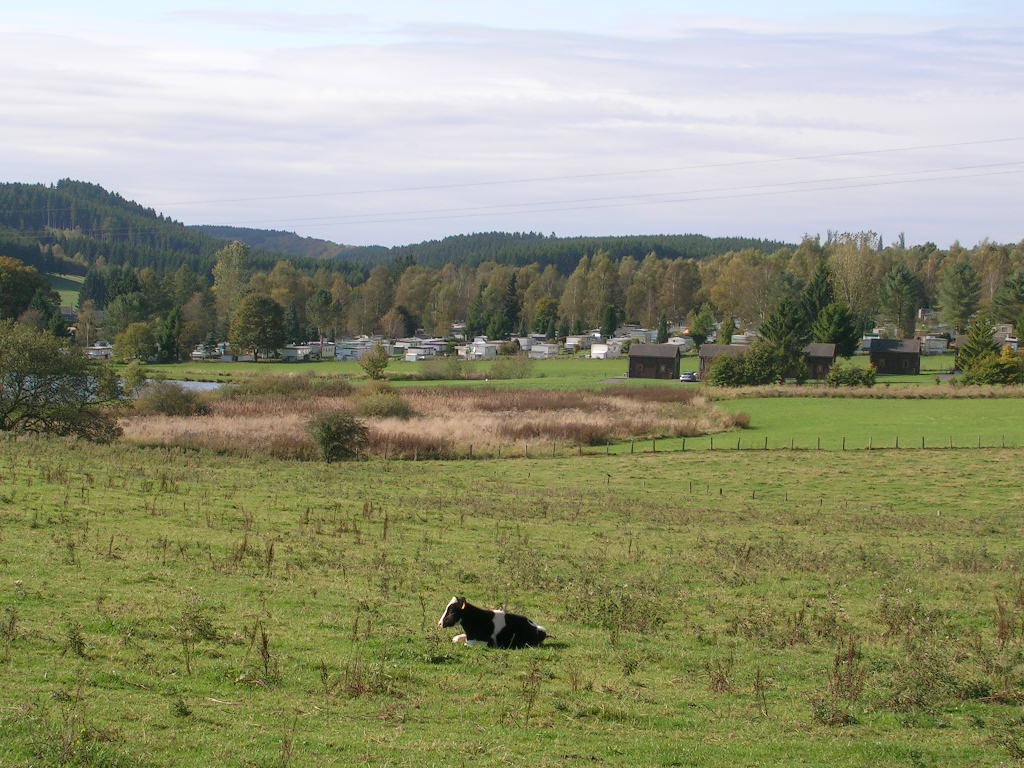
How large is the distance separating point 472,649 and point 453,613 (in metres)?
0.61

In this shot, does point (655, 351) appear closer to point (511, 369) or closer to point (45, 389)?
point (511, 369)

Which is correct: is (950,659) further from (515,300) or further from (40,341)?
(515,300)

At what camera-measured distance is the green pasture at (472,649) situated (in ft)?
30.6

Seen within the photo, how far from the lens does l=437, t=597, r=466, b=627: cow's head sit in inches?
514

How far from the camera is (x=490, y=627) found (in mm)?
13000

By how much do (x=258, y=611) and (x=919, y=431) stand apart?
1982 inches

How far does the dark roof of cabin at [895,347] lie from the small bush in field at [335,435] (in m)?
76.2

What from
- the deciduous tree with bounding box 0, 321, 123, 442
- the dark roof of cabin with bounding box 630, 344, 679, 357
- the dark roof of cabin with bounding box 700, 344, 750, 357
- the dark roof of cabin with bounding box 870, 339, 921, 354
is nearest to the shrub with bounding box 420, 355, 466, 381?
the dark roof of cabin with bounding box 630, 344, 679, 357

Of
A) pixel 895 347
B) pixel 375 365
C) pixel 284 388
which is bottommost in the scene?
pixel 284 388

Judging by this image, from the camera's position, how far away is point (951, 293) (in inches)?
5276

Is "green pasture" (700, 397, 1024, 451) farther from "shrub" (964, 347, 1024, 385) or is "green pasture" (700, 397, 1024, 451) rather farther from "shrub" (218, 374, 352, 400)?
"shrub" (218, 374, 352, 400)

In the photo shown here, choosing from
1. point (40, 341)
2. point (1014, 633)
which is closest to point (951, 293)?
point (40, 341)

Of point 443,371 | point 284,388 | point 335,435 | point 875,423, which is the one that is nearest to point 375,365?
point 443,371

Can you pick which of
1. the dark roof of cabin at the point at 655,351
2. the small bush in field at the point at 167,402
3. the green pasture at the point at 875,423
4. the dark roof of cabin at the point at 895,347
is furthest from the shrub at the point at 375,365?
the dark roof of cabin at the point at 895,347
